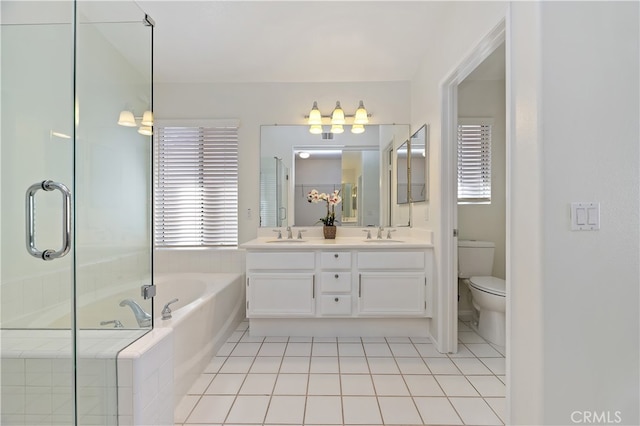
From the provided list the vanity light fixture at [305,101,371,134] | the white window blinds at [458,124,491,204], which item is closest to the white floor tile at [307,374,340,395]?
the white window blinds at [458,124,491,204]

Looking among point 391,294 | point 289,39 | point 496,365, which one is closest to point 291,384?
point 391,294

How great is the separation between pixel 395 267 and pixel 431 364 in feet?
2.40

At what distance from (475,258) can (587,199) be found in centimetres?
Result: 180

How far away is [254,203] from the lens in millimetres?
3100

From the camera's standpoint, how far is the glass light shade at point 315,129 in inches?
119

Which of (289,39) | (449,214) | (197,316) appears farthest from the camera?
(289,39)

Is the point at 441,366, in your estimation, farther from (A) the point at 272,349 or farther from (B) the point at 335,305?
(A) the point at 272,349

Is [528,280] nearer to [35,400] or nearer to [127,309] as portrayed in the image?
[127,309]

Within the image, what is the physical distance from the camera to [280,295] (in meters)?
2.50

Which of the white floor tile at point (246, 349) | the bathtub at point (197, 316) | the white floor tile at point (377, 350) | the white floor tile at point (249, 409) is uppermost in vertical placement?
the bathtub at point (197, 316)

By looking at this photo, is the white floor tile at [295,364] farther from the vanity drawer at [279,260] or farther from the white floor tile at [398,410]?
the vanity drawer at [279,260]

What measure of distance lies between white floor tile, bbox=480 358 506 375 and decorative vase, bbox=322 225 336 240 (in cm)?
153

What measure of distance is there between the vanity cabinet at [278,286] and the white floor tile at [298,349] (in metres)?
0.22

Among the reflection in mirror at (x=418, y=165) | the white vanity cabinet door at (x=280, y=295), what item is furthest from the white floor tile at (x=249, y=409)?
the reflection in mirror at (x=418, y=165)
